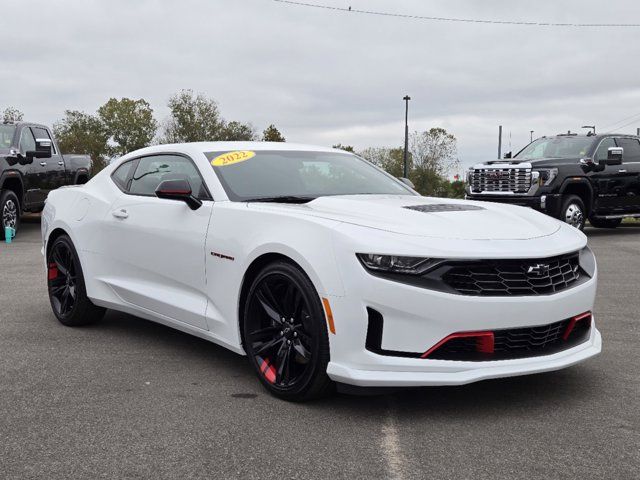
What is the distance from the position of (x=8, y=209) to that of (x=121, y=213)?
8.91 m

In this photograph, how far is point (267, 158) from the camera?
5344 millimetres

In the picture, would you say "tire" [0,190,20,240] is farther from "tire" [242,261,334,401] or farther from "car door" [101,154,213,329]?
"tire" [242,261,334,401]

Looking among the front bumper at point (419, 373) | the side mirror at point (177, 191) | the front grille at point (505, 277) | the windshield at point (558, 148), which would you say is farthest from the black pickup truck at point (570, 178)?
the front bumper at point (419, 373)

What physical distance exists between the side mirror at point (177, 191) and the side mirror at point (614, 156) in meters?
11.3

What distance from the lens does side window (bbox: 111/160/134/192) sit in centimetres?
597

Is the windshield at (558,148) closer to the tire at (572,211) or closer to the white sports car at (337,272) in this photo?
the tire at (572,211)

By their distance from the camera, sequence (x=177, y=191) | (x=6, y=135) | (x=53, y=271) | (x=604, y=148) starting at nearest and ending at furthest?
(x=177, y=191)
(x=53, y=271)
(x=6, y=135)
(x=604, y=148)

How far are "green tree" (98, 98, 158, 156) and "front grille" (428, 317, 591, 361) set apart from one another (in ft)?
313

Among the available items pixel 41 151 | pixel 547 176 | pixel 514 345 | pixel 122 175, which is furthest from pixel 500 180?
pixel 514 345

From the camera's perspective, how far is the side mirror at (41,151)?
523 inches

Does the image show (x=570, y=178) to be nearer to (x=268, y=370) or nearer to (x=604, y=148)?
(x=604, y=148)

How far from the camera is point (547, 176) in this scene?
46.4ft

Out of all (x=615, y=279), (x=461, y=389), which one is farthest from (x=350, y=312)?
(x=615, y=279)

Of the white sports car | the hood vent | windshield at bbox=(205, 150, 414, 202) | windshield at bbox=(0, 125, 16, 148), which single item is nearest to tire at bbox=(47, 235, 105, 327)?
the white sports car
